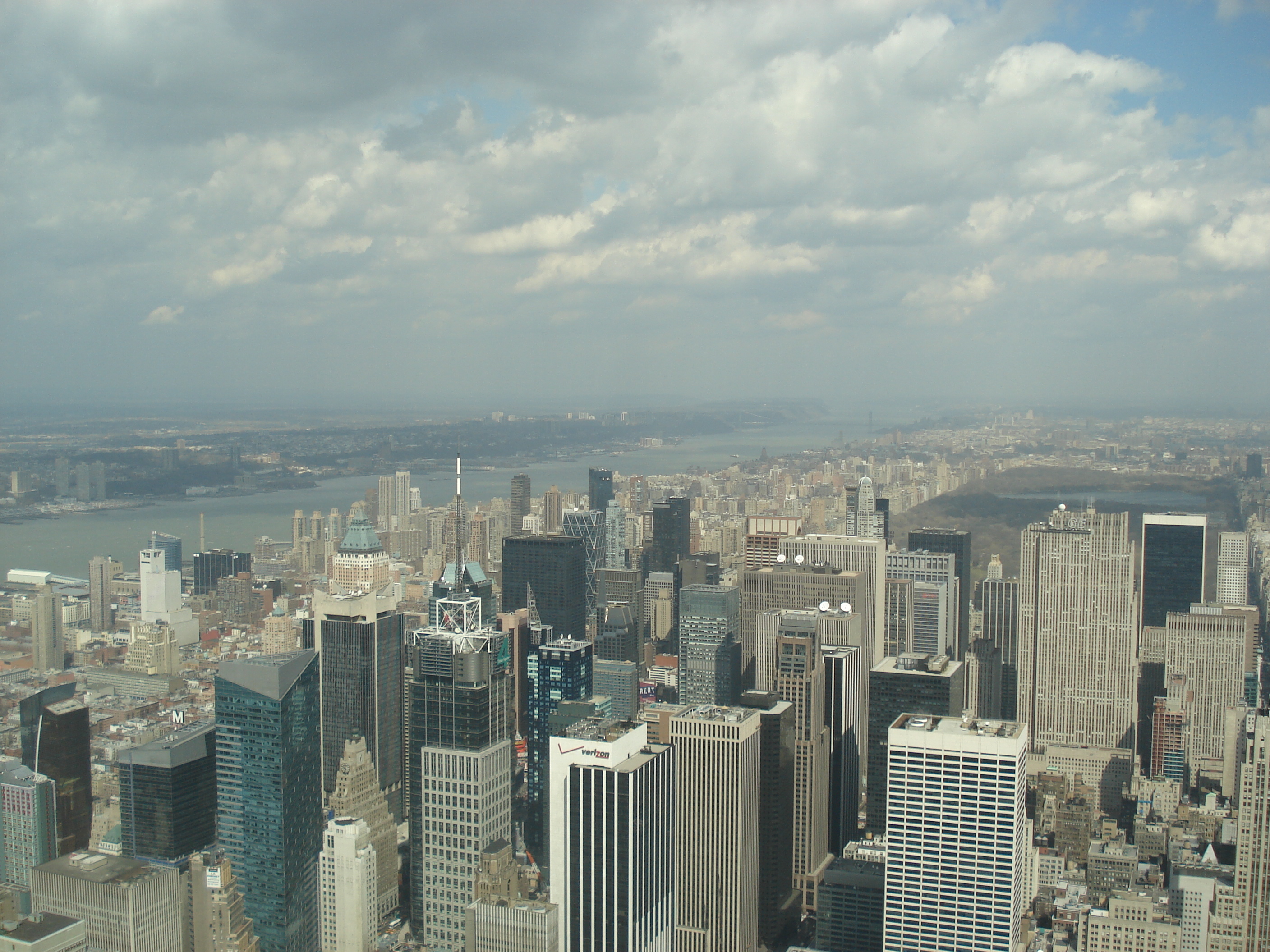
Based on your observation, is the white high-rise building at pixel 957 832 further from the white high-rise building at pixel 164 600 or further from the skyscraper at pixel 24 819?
the white high-rise building at pixel 164 600

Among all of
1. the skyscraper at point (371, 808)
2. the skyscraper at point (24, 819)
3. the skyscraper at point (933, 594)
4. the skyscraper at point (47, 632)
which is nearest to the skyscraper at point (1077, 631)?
the skyscraper at point (933, 594)

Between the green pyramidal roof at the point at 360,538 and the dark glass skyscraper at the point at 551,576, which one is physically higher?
the green pyramidal roof at the point at 360,538

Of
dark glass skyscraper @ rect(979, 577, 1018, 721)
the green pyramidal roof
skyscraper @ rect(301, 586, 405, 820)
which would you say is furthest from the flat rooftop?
the green pyramidal roof

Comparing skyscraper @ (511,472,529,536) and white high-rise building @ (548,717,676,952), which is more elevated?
skyscraper @ (511,472,529,536)

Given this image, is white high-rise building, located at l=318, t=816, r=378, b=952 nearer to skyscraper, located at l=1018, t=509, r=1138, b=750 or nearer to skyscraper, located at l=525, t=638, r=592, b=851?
skyscraper, located at l=525, t=638, r=592, b=851

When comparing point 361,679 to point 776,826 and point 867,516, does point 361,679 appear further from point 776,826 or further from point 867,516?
point 867,516

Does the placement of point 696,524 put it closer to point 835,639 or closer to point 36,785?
point 835,639
